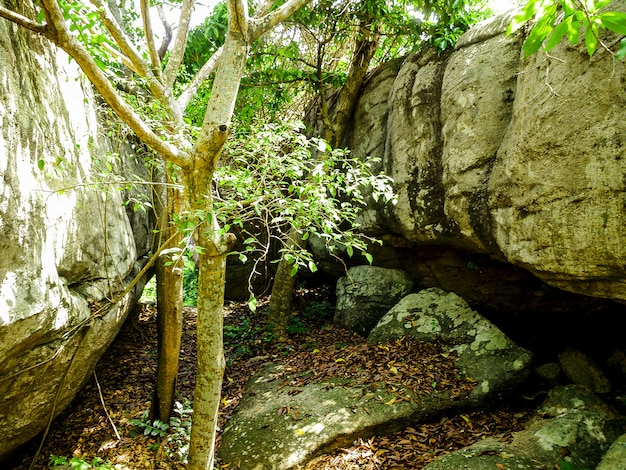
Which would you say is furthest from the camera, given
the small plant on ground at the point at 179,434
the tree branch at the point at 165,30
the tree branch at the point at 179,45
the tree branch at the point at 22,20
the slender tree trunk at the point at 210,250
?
the tree branch at the point at 165,30

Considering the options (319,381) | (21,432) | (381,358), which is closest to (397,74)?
(381,358)

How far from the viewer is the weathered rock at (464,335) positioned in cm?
502

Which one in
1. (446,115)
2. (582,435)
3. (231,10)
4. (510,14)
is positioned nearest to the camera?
(231,10)

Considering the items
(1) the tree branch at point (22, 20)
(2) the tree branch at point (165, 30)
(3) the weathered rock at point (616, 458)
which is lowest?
(3) the weathered rock at point (616, 458)

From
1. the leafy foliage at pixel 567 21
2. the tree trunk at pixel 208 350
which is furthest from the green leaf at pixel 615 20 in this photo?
the tree trunk at pixel 208 350

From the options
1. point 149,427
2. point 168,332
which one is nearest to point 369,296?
point 168,332

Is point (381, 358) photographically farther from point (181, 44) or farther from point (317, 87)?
point (181, 44)

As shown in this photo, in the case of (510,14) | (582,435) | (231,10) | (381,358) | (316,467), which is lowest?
(316,467)

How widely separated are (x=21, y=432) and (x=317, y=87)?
747cm

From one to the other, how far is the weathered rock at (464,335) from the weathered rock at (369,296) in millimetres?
425

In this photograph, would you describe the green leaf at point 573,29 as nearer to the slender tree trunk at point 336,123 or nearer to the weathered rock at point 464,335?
the weathered rock at point 464,335

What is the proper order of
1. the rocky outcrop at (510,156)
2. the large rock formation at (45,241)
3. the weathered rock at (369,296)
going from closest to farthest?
the large rock formation at (45,241) → the rocky outcrop at (510,156) → the weathered rock at (369,296)

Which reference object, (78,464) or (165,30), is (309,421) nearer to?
(78,464)

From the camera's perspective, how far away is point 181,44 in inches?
230
